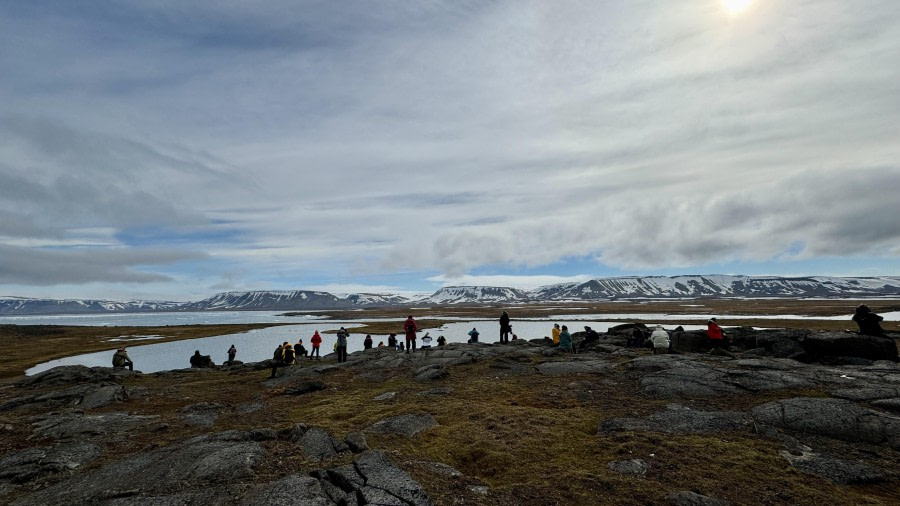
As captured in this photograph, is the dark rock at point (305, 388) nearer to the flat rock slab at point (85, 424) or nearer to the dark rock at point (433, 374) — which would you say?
the dark rock at point (433, 374)

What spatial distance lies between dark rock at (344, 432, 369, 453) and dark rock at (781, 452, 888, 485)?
43.8 ft

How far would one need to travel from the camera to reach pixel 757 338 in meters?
35.5

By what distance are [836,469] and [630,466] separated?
5.63 m

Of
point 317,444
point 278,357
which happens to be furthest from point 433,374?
point 278,357

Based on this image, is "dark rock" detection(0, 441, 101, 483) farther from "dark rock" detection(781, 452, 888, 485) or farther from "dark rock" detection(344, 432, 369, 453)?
"dark rock" detection(781, 452, 888, 485)

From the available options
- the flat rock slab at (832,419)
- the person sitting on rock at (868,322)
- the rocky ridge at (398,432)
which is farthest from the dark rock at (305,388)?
the person sitting on rock at (868,322)

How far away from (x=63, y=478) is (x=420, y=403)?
13.3 m

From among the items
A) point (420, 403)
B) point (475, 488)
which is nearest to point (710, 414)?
point (475, 488)

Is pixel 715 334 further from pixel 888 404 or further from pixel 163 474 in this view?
pixel 163 474

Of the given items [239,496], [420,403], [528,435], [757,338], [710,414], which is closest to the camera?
[239,496]

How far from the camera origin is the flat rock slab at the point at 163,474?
1158 centimetres

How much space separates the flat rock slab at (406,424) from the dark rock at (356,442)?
1.39 metres

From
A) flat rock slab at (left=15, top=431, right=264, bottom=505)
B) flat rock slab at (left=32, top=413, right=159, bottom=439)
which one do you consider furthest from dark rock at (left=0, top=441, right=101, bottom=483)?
flat rock slab at (left=32, top=413, right=159, bottom=439)

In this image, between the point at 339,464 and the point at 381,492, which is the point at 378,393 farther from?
the point at 381,492
